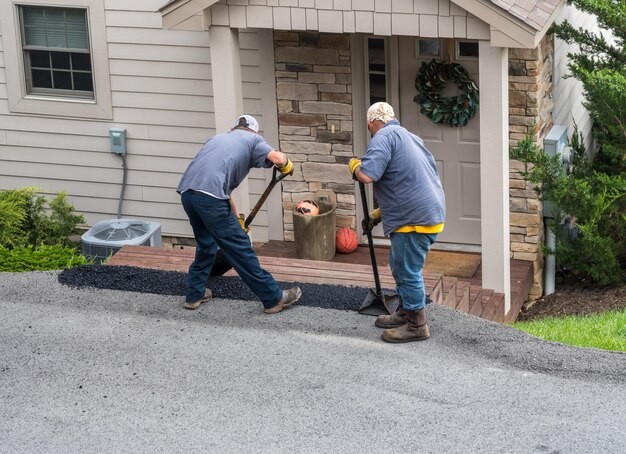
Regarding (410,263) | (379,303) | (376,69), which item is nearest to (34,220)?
(376,69)

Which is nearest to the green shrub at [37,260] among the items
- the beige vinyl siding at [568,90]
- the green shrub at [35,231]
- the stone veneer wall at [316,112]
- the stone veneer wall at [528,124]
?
the green shrub at [35,231]

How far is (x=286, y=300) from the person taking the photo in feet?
28.0

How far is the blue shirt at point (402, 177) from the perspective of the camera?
25.1ft

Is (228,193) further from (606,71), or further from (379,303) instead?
(606,71)

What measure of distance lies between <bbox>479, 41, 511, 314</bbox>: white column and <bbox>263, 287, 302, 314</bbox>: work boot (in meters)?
2.42

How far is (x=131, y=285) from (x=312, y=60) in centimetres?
355

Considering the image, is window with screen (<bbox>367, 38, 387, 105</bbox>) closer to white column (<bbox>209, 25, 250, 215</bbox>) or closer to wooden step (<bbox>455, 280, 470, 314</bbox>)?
white column (<bbox>209, 25, 250, 215</bbox>)

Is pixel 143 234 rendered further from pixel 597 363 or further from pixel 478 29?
pixel 597 363

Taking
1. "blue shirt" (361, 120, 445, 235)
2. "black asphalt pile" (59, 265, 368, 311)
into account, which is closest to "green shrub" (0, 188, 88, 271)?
"black asphalt pile" (59, 265, 368, 311)

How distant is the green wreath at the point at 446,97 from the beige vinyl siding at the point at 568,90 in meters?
1.10

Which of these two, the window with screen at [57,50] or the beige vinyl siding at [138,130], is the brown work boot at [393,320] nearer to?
the beige vinyl siding at [138,130]

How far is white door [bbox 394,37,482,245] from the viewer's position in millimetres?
11578

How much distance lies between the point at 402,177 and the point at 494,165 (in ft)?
8.72

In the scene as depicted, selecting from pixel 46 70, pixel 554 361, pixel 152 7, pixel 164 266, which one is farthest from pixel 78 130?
pixel 554 361
